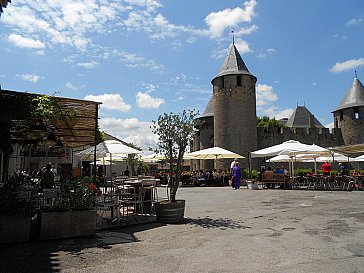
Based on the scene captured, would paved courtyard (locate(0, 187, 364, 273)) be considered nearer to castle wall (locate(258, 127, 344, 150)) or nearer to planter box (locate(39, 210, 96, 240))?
planter box (locate(39, 210, 96, 240))

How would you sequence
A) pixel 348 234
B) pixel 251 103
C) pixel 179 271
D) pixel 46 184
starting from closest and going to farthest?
1. pixel 179 271
2. pixel 348 234
3. pixel 46 184
4. pixel 251 103

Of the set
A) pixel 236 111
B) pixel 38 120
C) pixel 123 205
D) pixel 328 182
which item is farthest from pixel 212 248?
pixel 236 111

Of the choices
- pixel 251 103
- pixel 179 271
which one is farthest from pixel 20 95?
pixel 251 103

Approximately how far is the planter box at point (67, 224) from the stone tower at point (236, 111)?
97.3ft

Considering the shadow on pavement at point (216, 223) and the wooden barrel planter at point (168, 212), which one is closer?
the shadow on pavement at point (216, 223)

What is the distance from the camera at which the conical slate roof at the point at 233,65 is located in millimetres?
35719

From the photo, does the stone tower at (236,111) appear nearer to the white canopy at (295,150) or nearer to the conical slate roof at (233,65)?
the conical slate roof at (233,65)

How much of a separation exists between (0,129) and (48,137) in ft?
10.5

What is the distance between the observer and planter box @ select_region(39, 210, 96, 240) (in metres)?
5.71

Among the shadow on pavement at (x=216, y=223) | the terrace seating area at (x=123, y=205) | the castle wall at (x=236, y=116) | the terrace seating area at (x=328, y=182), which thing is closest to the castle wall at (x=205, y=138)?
the castle wall at (x=236, y=116)

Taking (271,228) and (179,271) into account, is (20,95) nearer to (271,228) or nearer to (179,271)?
(179,271)

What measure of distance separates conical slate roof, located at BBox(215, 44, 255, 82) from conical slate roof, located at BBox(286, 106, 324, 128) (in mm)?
15220

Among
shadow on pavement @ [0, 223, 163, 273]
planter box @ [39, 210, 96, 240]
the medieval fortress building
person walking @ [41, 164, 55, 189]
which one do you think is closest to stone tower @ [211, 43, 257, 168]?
the medieval fortress building

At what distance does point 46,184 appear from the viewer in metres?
10.1
